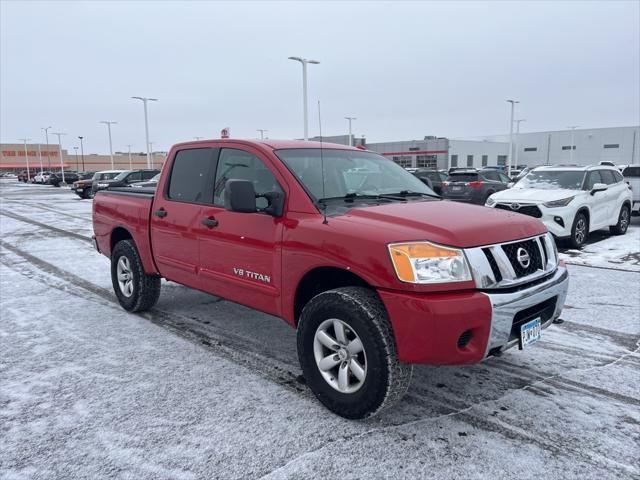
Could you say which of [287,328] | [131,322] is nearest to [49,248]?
[131,322]

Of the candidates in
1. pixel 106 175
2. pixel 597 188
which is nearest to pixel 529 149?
pixel 106 175

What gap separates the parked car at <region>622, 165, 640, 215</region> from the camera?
13883 mm

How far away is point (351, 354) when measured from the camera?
312 centimetres

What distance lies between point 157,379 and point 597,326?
428cm

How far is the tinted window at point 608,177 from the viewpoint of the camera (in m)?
10.9

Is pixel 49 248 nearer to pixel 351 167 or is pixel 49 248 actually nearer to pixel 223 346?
pixel 223 346

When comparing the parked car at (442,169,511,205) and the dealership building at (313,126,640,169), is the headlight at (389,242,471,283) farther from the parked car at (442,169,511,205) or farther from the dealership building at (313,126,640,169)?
the dealership building at (313,126,640,169)

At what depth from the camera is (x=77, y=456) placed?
279cm

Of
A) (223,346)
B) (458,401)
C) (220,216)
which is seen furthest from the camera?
(223,346)

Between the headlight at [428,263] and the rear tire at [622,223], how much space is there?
1034 cm

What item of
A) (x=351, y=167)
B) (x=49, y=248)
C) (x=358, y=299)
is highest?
(x=351, y=167)

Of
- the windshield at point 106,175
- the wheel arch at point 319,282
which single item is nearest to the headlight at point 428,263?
the wheel arch at point 319,282

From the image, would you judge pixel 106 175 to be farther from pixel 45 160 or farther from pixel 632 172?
pixel 45 160

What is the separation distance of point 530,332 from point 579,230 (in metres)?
7.60
